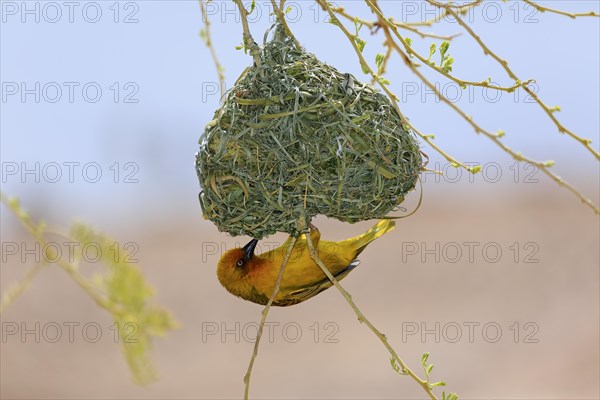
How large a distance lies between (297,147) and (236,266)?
2.41 ft

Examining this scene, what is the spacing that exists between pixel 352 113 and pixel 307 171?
0.24 m

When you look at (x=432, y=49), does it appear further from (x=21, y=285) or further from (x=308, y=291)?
(x=21, y=285)

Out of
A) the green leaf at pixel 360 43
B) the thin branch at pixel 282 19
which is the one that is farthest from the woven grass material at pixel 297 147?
the green leaf at pixel 360 43

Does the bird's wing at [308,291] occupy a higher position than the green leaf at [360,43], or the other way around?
the green leaf at [360,43]

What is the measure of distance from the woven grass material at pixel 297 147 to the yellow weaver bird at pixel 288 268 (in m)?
0.37

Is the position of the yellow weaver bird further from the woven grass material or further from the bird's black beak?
the woven grass material

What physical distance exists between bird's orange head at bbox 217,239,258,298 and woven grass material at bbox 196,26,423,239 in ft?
1.43

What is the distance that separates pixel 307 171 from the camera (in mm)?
2740

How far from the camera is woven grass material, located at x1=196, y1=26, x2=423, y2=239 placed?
2744 millimetres

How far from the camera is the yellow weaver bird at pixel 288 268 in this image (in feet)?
10.6

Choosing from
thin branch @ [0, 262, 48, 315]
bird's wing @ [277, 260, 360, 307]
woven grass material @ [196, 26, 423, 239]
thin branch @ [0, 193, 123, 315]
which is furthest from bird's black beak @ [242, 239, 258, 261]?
thin branch @ [0, 262, 48, 315]

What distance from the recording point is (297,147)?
274 cm

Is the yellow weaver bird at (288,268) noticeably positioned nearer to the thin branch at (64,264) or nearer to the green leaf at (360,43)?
the thin branch at (64,264)

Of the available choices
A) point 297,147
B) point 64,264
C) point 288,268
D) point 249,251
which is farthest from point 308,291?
point 64,264
